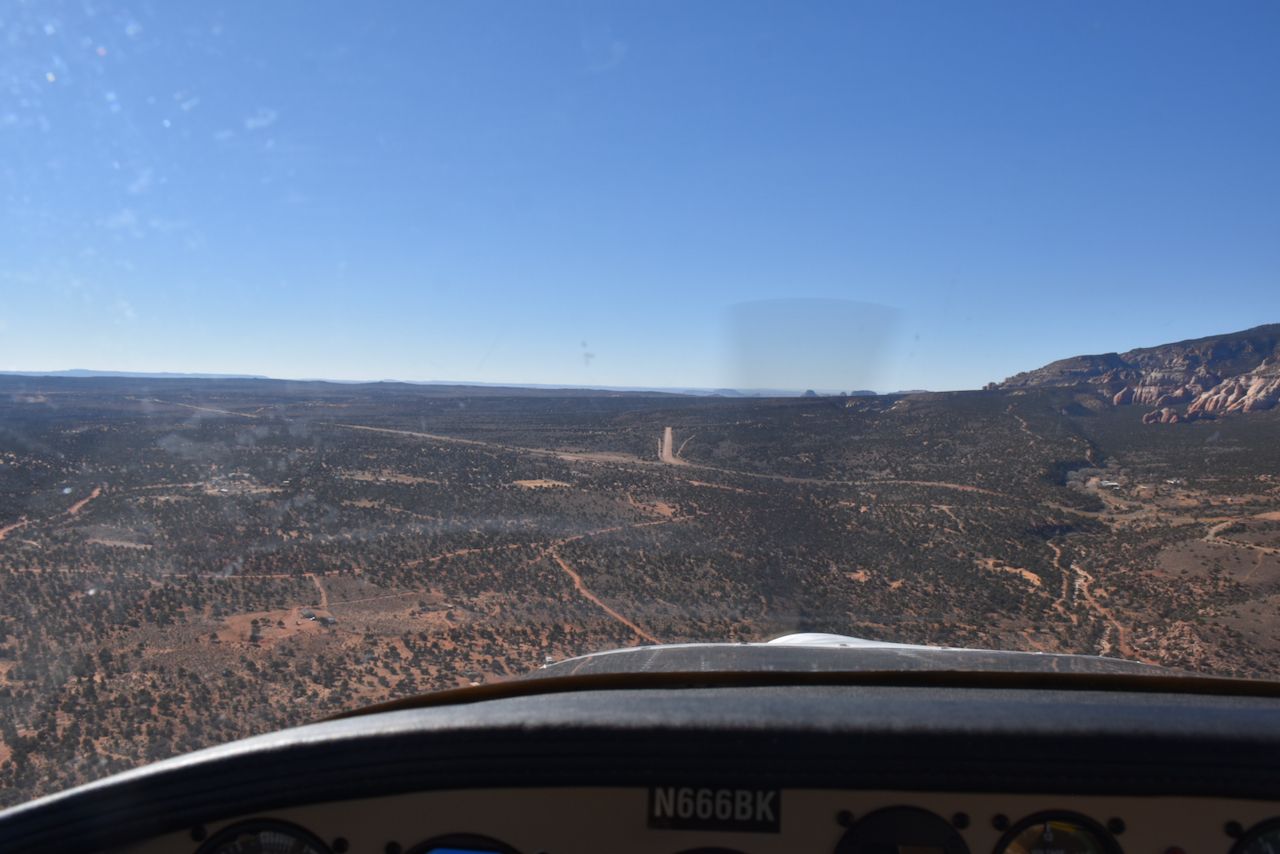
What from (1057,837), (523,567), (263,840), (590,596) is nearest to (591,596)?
(590,596)

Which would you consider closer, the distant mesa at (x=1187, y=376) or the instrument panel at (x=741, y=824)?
the instrument panel at (x=741, y=824)

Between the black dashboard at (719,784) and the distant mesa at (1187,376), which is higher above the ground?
the distant mesa at (1187,376)

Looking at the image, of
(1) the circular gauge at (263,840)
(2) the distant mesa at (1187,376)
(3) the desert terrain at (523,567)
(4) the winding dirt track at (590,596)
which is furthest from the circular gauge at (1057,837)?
(2) the distant mesa at (1187,376)

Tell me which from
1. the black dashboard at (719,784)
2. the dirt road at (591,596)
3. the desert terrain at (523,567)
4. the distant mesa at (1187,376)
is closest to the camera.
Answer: the black dashboard at (719,784)

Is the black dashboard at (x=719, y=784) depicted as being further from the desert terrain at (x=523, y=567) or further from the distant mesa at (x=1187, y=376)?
the distant mesa at (x=1187, y=376)

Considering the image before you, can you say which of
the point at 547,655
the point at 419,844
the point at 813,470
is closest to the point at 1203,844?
the point at 419,844

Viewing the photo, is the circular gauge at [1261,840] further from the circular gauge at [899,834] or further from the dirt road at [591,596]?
the dirt road at [591,596]

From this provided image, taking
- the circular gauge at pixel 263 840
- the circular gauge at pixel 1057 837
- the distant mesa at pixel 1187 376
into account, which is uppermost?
the distant mesa at pixel 1187 376

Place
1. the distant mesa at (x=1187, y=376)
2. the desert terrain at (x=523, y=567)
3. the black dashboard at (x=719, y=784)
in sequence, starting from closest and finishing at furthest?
1. the black dashboard at (x=719, y=784)
2. the desert terrain at (x=523, y=567)
3. the distant mesa at (x=1187, y=376)
